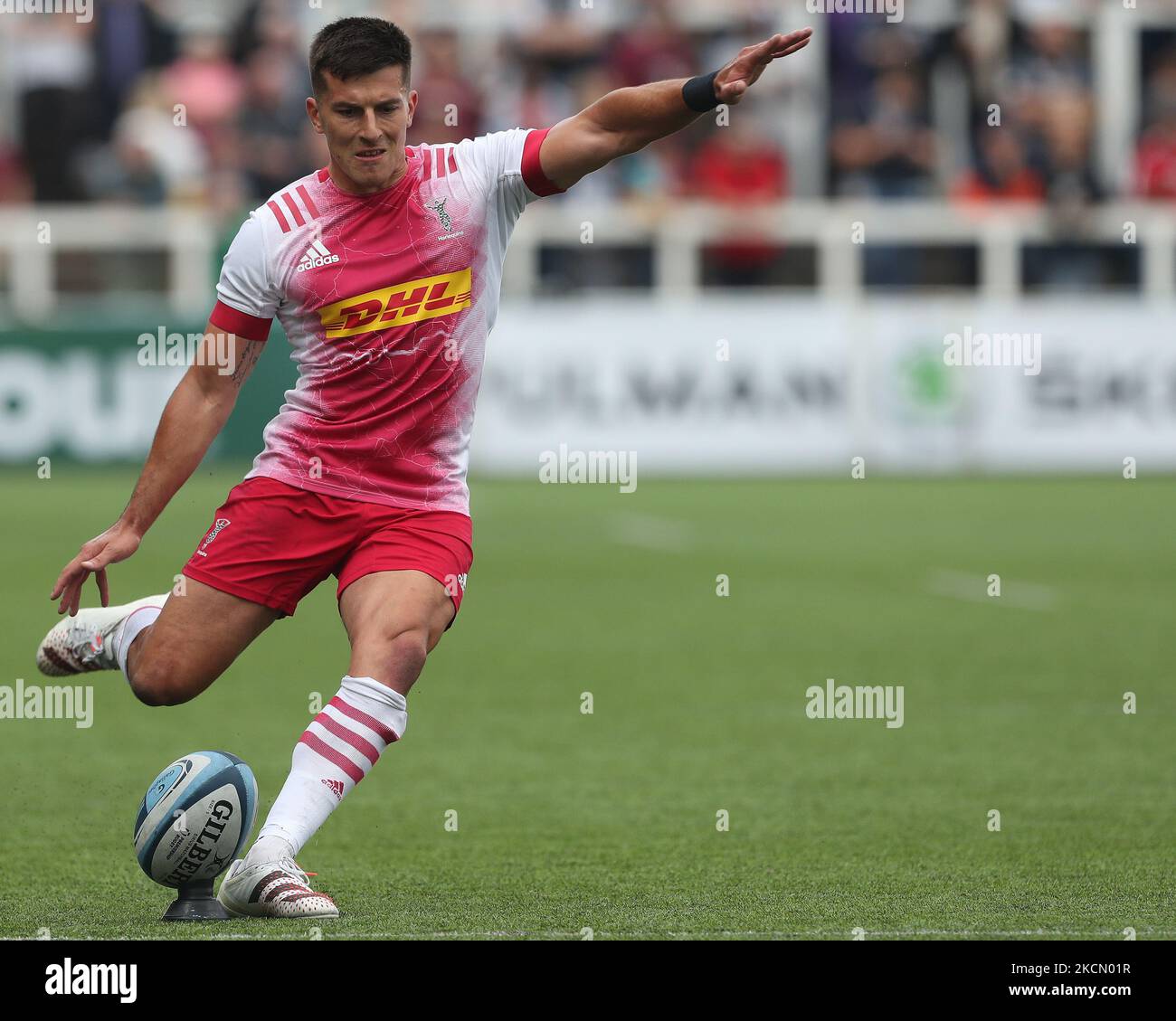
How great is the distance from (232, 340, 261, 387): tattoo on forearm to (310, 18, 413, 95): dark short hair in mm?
719

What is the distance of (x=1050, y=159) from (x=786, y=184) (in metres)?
2.59

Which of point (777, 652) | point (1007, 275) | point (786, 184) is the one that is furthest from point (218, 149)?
point (777, 652)

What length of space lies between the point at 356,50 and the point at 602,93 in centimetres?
1584

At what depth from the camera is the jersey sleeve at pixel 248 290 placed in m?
6.18

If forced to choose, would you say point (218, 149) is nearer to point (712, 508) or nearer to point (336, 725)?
point (712, 508)

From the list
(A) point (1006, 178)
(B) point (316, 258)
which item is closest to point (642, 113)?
(B) point (316, 258)

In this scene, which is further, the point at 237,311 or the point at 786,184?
the point at 786,184

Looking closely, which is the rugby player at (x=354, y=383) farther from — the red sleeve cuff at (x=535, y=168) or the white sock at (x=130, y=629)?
the white sock at (x=130, y=629)

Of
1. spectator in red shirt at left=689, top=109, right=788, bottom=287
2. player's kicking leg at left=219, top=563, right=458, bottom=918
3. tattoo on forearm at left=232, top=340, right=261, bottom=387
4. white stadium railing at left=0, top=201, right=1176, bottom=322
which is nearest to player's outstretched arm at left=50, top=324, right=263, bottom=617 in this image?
tattoo on forearm at left=232, top=340, right=261, bottom=387

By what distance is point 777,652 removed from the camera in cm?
1129

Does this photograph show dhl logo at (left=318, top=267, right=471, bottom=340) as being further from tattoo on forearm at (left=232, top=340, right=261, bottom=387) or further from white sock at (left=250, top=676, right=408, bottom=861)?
white sock at (left=250, top=676, right=408, bottom=861)

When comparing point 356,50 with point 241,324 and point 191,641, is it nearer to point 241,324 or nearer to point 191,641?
point 241,324

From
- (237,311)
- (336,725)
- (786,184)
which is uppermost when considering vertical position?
(786,184)

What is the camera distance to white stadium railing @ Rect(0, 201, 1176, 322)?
2064cm
